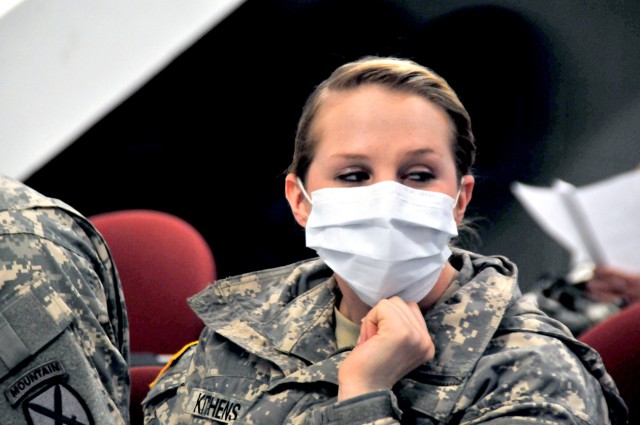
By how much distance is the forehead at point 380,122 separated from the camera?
140 cm

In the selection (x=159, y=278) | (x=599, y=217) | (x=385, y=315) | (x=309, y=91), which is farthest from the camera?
(x=309, y=91)

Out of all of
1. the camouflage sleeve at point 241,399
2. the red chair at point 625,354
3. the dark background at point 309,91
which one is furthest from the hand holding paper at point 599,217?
the camouflage sleeve at point 241,399

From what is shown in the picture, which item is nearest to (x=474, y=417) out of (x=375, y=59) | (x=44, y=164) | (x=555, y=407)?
(x=555, y=407)

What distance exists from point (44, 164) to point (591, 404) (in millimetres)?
2176

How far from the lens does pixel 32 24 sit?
8.95 feet

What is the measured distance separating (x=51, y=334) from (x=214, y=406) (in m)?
0.25

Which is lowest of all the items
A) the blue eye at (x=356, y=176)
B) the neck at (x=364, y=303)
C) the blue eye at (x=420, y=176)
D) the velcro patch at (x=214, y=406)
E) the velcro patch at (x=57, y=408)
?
the velcro patch at (x=214, y=406)

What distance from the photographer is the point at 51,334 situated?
1372mm

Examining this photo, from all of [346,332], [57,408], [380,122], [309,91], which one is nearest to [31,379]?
[57,408]

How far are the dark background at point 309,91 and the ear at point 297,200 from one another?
1535 millimetres

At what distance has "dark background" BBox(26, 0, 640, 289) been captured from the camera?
311 centimetres

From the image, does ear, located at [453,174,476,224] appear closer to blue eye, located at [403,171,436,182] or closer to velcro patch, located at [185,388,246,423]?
blue eye, located at [403,171,436,182]

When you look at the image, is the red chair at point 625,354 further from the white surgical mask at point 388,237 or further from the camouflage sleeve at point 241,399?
the camouflage sleeve at point 241,399

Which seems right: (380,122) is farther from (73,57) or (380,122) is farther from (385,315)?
(73,57)
